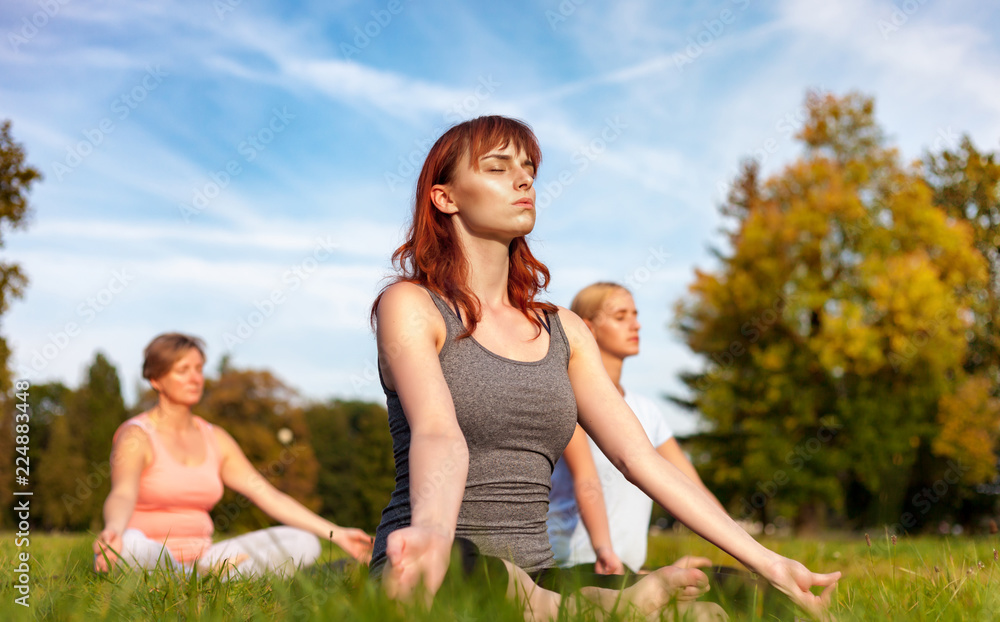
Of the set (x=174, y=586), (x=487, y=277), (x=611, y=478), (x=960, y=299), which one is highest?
(x=960, y=299)

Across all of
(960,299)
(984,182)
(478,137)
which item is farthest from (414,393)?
(960,299)

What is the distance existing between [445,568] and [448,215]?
1436 millimetres

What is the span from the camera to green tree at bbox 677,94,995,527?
21406 millimetres

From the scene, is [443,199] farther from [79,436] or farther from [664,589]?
[79,436]

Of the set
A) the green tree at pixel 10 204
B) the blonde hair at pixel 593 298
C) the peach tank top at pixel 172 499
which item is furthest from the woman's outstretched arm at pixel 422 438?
the green tree at pixel 10 204

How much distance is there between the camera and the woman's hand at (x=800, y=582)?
207cm

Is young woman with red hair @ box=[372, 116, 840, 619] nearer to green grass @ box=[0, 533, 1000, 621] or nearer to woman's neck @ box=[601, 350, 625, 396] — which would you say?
green grass @ box=[0, 533, 1000, 621]

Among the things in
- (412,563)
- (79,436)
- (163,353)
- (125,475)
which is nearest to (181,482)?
(125,475)

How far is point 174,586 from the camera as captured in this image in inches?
100

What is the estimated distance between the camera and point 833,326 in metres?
21.4

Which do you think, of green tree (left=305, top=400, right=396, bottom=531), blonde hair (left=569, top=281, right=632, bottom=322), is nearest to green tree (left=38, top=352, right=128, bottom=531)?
green tree (left=305, top=400, right=396, bottom=531)

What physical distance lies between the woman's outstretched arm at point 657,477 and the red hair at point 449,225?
0.72 ft

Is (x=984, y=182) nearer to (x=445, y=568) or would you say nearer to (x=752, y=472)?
(x=752, y=472)

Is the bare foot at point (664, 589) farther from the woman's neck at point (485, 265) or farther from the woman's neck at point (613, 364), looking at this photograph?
the woman's neck at point (613, 364)
